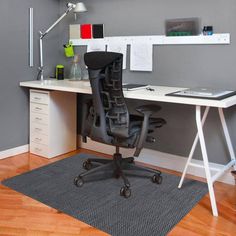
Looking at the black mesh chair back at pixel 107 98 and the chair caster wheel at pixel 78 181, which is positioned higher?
the black mesh chair back at pixel 107 98

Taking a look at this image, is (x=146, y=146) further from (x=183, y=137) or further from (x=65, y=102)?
(x=65, y=102)

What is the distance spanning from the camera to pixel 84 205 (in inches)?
88.8

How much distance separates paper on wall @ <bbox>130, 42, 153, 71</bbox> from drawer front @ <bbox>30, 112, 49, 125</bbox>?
40.0 inches

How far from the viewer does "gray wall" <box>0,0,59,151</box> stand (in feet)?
10.2

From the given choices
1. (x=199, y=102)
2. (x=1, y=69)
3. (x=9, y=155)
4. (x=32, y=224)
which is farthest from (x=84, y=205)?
(x=1, y=69)

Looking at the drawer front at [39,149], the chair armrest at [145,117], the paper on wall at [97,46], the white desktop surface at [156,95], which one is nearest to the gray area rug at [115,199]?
the drawer front at [39,149]

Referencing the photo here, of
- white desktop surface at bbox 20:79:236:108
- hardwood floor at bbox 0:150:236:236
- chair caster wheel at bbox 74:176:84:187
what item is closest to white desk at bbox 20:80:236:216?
white desktop surface at bbox 20:79:236:108

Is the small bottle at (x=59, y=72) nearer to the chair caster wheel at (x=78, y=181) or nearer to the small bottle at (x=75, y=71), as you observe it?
the small bottle at (x=75, y=71)

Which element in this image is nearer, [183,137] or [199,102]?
[199,102]

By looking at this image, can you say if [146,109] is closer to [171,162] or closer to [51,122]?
[171,162]

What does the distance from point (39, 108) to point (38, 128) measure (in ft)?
0.71

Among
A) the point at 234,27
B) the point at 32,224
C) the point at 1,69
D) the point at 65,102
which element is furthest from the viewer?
the point at 65,102

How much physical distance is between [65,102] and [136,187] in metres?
1.29

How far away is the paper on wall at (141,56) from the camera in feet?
9.75
